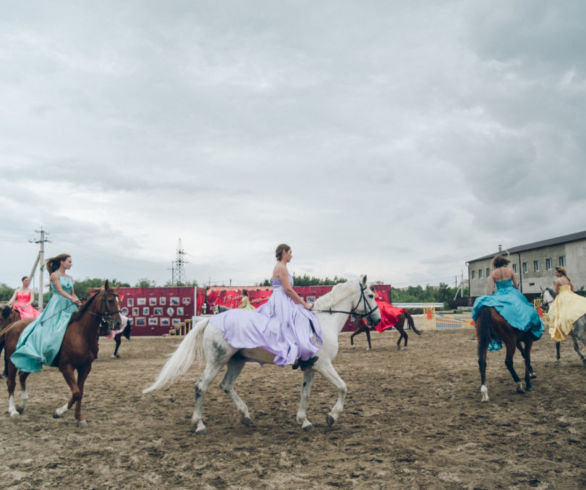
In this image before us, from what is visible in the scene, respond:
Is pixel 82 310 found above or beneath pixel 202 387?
above

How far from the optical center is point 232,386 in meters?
5.95

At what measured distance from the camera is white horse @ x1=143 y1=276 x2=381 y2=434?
555 cm

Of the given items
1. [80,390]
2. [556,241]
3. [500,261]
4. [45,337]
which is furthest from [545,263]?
[45,337]

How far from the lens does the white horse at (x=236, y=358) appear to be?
5547mm

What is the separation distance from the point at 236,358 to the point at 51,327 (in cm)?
273

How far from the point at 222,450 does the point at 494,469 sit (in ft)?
9.34

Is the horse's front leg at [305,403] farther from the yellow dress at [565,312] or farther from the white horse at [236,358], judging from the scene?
the yellow dress at [565,312]

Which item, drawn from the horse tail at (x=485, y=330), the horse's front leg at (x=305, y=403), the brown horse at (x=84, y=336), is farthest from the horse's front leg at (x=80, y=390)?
the horse tail at (x=485, y=330)

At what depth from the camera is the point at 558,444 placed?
472 cm

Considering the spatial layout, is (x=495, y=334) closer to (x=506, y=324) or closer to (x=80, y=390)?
(x=506, y=324)

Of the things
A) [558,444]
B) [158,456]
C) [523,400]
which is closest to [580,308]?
[523,400]

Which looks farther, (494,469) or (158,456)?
(158,456)

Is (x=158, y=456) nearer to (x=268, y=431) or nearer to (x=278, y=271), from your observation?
(x=268, y=431)

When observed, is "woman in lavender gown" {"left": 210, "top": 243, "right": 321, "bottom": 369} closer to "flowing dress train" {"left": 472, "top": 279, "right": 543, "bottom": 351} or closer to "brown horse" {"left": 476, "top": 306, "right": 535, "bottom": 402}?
"brown horse" {"left": 476, "top": 306, "right": 535, "bottom": 402}
